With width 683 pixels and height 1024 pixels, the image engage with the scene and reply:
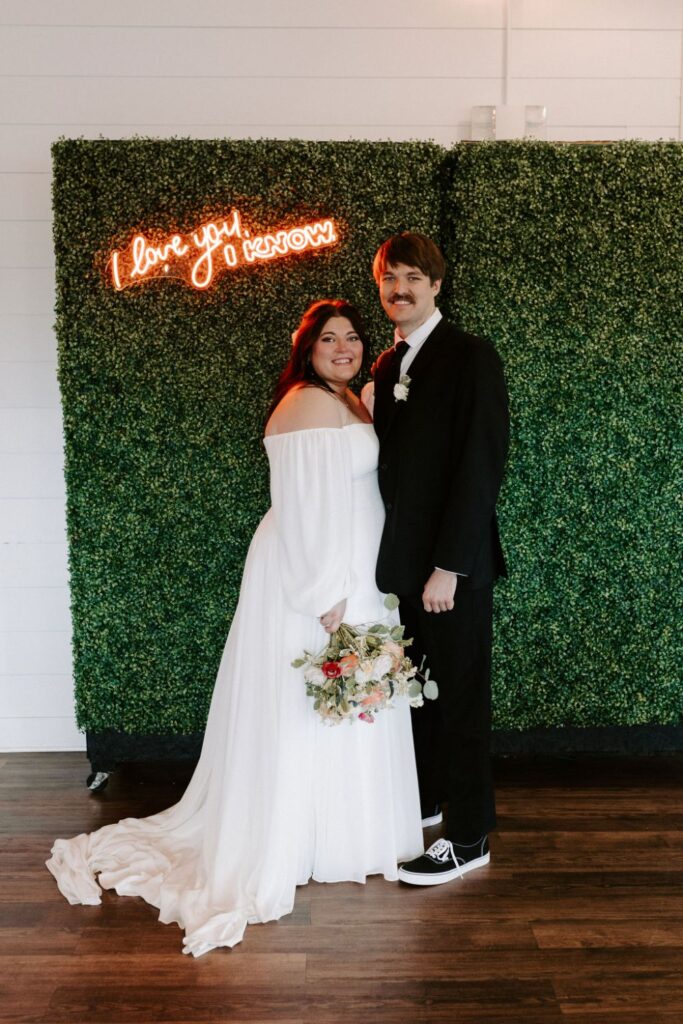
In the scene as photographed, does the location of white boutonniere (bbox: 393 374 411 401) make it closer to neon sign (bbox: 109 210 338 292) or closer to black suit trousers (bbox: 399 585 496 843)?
black suit trousers (bbox: 399 585 496 843)

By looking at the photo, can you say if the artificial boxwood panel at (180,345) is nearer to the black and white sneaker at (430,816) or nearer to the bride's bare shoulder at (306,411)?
the bride's bare shoulder at (306,411)

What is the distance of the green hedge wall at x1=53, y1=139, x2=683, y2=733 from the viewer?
3477 mm

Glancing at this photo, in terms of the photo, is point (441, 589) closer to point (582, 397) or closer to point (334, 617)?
point (334, 617)

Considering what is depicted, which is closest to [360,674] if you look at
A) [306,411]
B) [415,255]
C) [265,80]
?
[306,411]

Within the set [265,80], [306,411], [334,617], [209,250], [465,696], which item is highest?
[265,80]

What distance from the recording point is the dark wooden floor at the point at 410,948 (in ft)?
7.48

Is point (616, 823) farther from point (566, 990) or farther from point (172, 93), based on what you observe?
point (172, 93)

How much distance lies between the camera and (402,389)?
2.84 meters

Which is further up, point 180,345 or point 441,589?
point 180,345

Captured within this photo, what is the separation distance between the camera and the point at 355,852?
287 cm

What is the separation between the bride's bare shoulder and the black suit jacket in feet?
0.69

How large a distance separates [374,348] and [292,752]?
1.64 meters

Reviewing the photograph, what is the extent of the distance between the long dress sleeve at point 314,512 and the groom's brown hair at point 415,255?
597 millimetres

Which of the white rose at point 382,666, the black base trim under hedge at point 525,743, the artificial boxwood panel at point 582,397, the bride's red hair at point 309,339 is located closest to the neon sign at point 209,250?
the artificial boxwood panel at point 582,397
